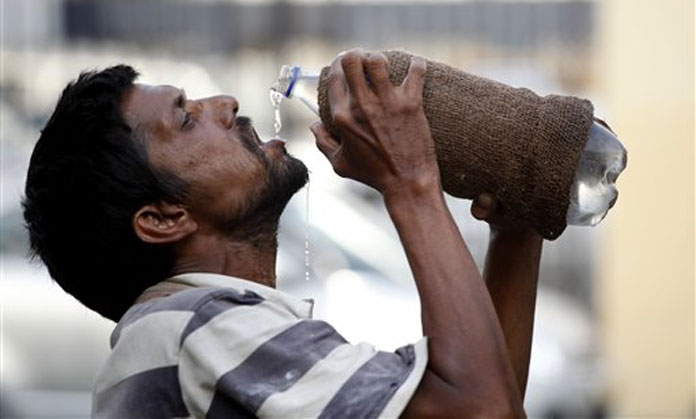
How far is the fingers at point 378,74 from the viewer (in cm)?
249

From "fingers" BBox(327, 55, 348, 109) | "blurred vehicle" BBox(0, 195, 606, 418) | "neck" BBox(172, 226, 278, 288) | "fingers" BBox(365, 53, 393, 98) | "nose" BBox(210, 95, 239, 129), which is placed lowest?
"blurred vehicle" BBox(0, 195, 606, 418)

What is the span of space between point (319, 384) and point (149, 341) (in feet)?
0.78

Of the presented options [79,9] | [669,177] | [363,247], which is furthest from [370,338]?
[79,9]

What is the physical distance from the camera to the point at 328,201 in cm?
756

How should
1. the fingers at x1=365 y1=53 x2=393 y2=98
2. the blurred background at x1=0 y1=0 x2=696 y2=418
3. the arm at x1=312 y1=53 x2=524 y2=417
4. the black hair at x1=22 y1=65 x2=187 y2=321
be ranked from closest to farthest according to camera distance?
the arm at x1=312 y1=53 x2=524 y2=417 → the fingers at x1=365 y1=53 x2=393 y2=98 → the black hair at x1=22 y1=65 x2=187 y2=321 → the blurred background at x1=0 y1=0 x2=696 y2=418

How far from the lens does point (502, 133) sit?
2564mm

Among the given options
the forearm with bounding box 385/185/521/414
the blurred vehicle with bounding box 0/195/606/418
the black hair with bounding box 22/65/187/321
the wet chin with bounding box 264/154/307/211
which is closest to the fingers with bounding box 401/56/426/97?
the forearm with bounding box 385/185/521/414

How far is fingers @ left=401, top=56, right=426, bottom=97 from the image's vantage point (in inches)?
98.9

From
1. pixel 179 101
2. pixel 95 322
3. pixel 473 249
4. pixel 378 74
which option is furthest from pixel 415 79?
pixel 473 249

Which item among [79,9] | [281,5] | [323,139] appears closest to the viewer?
[323,139]

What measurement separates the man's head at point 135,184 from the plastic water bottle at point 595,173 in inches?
5.7

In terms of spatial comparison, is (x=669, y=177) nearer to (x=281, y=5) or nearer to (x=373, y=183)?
(x=281, y=5)

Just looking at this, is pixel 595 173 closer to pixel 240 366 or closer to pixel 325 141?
pixel 325 141

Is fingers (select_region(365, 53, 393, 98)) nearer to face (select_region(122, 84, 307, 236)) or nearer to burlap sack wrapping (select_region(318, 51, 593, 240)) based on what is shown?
burlap sack wrapping (select_region(318, 51, 593, 240))
